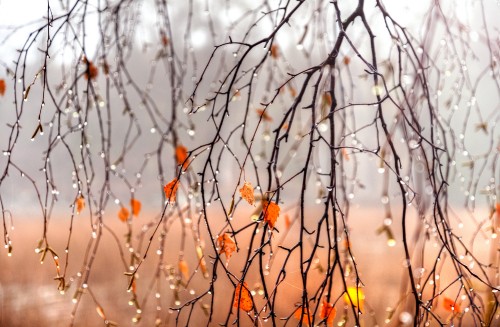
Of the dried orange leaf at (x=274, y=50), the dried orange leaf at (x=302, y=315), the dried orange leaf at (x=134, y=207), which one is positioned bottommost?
the dried orange leaf at (x=302, y=315)

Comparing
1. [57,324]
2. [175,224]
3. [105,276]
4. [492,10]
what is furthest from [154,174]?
[492,10]

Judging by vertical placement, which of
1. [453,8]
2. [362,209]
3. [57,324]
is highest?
[362,209]

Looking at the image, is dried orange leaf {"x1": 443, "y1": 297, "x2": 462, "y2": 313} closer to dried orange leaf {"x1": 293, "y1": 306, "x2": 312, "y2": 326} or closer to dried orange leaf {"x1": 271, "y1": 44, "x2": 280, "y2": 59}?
dried orange leaf {"x1": 293, "y1": 306, "x2": 312, "y2": 326}

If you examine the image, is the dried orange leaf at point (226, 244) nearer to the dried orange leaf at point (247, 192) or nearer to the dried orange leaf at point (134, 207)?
the dried orange leaf at point (247, 192)

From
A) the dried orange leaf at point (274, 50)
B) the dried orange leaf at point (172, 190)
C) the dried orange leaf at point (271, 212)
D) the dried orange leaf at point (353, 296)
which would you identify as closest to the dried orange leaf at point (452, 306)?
the dried orange leaf at point (353, 296)

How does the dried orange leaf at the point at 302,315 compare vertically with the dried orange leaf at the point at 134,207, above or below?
below

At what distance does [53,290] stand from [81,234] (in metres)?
0.74

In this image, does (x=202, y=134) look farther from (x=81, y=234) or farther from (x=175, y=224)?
(x=81, y=234)

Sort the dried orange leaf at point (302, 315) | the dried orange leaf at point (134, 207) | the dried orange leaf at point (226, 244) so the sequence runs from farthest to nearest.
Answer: the dried orange leaf at point (134, 207) < the dried orange leaf at point (226, 244) < the dried orange leaf at point (302, 315)

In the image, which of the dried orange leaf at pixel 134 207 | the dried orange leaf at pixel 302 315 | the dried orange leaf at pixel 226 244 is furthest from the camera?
the dried orange leaf at pixel 134 207

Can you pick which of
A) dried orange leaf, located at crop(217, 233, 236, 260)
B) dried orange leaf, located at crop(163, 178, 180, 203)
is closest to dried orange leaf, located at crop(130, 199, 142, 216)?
dried orange leaf, located at crop(163, 178, 180, 203)

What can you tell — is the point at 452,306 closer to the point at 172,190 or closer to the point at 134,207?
the point at 172,190

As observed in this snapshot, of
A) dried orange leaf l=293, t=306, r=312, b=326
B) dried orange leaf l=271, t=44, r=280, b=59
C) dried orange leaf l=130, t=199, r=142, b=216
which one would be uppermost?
dried orange leaf l=271, t=44, r=280, b=59

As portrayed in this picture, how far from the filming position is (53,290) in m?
3.38
